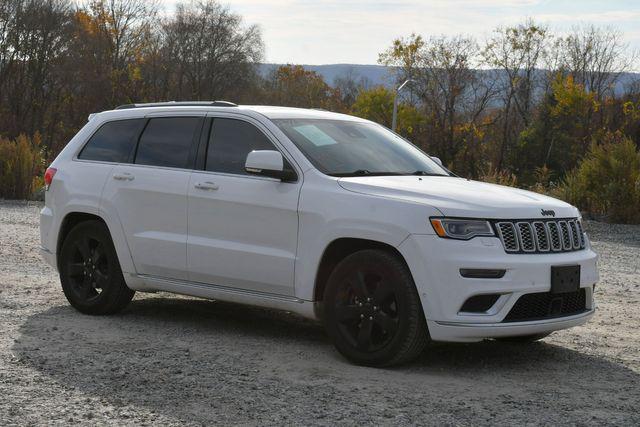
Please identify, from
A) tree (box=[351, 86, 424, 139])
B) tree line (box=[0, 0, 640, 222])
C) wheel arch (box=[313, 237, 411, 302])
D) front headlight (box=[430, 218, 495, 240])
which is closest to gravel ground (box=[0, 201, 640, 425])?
wheel arch (box=[313, 237, 411, 302])

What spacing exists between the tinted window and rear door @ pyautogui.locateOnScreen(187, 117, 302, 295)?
0.19 m

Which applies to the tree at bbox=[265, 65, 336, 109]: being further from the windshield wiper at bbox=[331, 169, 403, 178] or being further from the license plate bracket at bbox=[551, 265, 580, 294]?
the license plate bracket at bbox=[551, 265, 580, 294]

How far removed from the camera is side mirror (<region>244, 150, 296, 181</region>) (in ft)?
21.7

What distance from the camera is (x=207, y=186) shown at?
23.5ft

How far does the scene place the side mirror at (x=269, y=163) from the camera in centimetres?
662

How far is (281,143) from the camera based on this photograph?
6.91m

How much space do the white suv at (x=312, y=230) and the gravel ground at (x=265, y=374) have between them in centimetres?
32

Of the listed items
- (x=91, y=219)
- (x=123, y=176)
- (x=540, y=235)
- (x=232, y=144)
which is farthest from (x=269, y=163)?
(x=91, y=219)

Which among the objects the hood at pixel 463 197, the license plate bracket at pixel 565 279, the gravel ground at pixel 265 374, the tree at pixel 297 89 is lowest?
the gravel ground at pixel 265 374

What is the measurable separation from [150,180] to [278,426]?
10.6ft

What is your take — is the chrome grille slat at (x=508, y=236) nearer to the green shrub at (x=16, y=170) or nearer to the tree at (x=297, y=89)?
the green shrub at (x=16, y=170)

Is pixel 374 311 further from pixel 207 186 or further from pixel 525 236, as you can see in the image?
pixel 207 186

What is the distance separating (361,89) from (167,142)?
238ft

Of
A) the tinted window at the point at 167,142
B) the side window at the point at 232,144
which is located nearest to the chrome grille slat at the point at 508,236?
the side window at the point at 232,144
